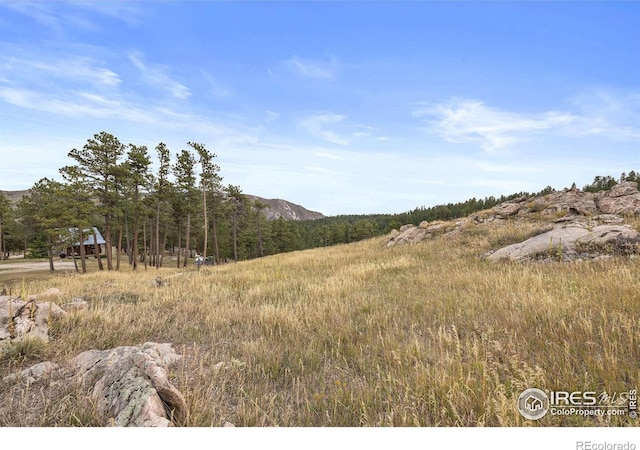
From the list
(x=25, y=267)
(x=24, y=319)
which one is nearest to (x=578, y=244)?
(x=24, y=319)

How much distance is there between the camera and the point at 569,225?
11383mm

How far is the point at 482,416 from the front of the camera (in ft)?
7.48

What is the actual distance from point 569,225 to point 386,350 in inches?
475

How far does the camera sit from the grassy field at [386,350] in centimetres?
261

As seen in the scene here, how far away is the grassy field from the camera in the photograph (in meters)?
2.61

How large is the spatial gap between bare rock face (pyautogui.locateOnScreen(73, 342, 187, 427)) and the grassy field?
0.48 feet

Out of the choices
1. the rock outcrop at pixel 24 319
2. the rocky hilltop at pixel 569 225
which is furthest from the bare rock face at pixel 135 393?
the rocky hilltop at pixel 569 225

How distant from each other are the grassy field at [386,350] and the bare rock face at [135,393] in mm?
146

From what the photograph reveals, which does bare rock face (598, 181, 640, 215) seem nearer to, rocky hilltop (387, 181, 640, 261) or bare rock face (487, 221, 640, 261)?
rocky hilltop (387, 181, 640, 261)

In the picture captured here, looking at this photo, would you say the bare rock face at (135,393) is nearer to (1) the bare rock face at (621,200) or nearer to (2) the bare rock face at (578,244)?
(2) the bare rock face at (578,244)

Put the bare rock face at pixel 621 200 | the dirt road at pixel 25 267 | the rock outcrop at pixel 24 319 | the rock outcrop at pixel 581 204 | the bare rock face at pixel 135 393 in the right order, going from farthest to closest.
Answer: the dirt road at pixel 25 267, the rock outcrop at pixel 581 204, the bare rock face at pixel 621 200, the rock outcrop at pixel 24 319, the bare rock face at pixel 135 393

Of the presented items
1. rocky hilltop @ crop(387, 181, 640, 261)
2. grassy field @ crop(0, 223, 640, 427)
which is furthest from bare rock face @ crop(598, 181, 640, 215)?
grassy field @ crop(0, 223, 640, 427)
